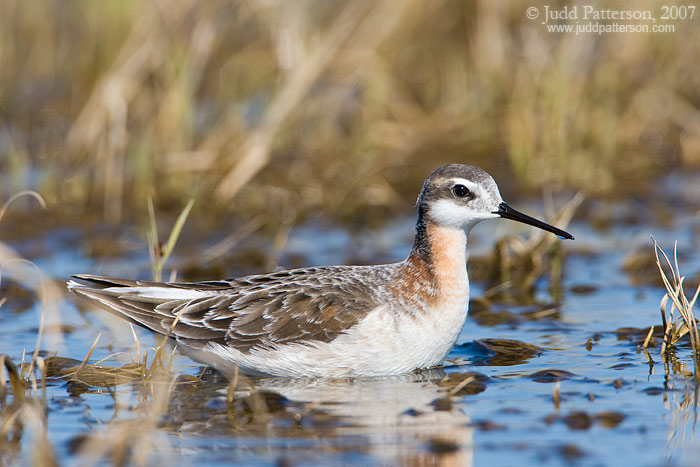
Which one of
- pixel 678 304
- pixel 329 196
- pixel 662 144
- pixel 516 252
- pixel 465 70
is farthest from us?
pixel 465 70

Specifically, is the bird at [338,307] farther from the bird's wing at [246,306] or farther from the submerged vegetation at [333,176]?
the submerged vegetation at [333,176]

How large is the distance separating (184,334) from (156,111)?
509cm

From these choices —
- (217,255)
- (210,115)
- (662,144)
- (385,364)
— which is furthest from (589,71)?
(385,364)

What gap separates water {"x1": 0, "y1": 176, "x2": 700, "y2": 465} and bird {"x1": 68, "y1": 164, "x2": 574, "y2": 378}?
0.49 ft

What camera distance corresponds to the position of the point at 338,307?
6.61m

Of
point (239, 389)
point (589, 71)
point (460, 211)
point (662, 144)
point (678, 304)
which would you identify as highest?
point (589, 71)

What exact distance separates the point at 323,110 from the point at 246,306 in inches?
203

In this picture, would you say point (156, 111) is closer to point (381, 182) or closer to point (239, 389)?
point (381, 182)

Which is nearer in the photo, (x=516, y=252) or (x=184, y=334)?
(x=184, y=334)

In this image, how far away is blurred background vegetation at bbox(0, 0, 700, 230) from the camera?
410 inches

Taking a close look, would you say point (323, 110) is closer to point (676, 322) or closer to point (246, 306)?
point (246, 306)

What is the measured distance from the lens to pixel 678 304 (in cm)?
616

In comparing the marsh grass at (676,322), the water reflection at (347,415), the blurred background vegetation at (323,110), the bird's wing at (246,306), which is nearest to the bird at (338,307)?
the bird's wing at (246,306)

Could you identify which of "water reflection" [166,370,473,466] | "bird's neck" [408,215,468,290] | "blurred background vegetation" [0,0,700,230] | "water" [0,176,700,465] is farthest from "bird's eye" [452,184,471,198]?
"blurred background vegetation" [0,0,700,230]
